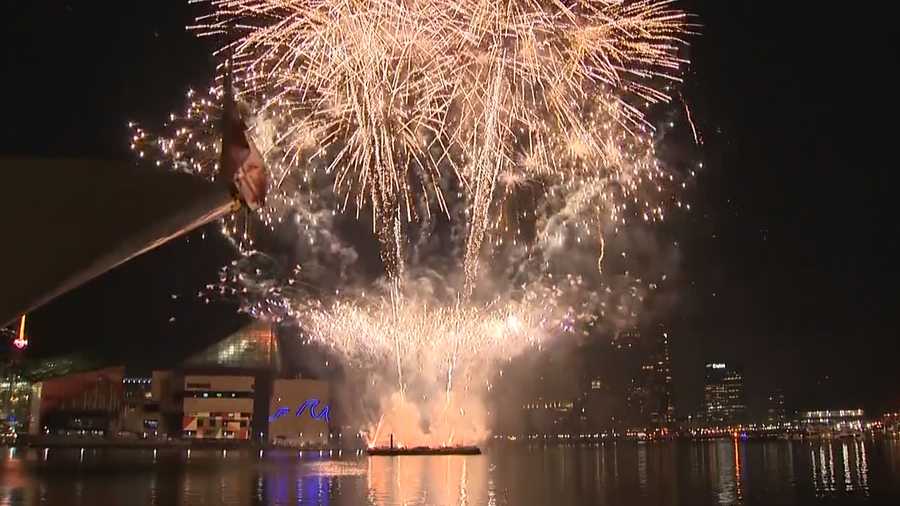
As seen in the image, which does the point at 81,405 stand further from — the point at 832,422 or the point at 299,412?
the point at 832,422

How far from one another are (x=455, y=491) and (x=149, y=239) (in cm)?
1471

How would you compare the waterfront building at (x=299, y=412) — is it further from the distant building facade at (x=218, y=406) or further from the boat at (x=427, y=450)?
the boat at (x=427, y=450)

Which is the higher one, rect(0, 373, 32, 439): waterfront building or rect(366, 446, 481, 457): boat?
rect(0, 373, 32, 439): waterfront building

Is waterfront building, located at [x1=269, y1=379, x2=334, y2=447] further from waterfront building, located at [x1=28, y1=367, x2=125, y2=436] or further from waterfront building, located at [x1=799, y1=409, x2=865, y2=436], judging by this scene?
waterfront building, located at [x1=799, y1=409, x2=865, y2=436]

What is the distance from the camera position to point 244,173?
20.4ft

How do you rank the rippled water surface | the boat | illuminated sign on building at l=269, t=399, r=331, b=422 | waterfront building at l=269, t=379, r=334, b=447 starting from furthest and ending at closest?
illuminated sign on building at l=269, t=399, r=331, b=422, waterfront building at l=269, t=379, r=334, b=447, the boat, the rippled water surface

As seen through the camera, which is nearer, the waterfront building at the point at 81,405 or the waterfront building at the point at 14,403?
the waterfront building at the point at 81,405

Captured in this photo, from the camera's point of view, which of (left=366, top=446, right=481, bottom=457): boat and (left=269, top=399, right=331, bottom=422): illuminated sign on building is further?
(left=269, top=399, right=331, bottom=422): illuminated sign on building

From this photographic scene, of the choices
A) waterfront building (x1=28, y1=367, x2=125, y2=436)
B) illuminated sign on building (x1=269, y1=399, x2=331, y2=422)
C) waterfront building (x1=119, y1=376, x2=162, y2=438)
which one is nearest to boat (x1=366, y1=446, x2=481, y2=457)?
illuminated sign on building (x1=269, y1=399, x2=331, y2=422)

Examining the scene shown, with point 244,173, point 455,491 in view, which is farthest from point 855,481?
point 244,173

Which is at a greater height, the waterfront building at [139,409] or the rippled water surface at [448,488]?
the waterfront building at [139,409]

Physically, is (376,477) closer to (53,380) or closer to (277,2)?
(277,2)

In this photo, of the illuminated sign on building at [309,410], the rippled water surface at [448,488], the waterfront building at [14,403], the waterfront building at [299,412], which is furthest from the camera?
the waterfront building at [14,403]

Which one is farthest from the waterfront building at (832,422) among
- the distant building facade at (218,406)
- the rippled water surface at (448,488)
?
the rippled water surface at (448,488)
